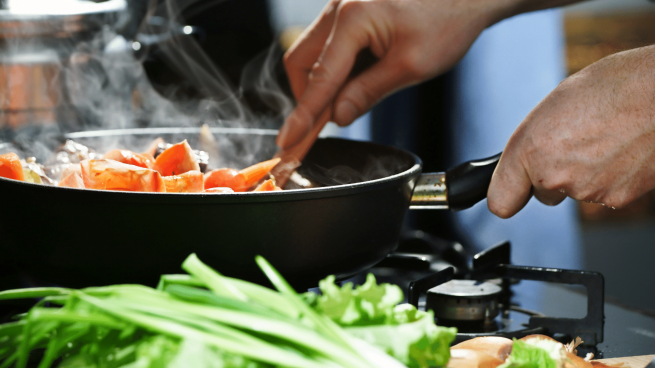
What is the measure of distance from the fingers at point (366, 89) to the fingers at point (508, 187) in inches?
17.5

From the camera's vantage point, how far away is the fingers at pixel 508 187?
943 mm

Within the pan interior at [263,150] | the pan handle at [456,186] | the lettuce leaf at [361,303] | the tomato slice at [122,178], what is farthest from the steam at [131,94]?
the lettuce leaf at [361,303]

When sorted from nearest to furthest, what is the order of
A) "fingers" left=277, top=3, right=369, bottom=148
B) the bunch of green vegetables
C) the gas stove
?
the bunch of green vegetables
the gas stove
"fingers" left=277, top=3, right=369, bottom=148

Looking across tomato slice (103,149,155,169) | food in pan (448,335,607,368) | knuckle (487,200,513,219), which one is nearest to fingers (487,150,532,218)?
knuckle (487,200,513,219)

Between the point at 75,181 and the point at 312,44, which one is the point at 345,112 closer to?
the point at 312,44

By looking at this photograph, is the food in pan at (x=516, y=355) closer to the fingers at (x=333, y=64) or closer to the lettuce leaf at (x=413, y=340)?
the lettuce leaf at (x=413, y=340)

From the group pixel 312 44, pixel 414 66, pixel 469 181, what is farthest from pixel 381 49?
pixel 469 181

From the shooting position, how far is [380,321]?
51cm

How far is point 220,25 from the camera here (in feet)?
7.48

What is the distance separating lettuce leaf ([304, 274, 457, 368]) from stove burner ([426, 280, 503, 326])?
45cm

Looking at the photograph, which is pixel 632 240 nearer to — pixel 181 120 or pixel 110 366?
pixel 181 120

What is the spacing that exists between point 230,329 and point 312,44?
1067 millimetres

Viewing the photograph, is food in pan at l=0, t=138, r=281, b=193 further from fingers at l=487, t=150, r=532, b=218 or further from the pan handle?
fingers at l=487, t=150, r=532, b=218

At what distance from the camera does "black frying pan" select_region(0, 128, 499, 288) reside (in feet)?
2.31
